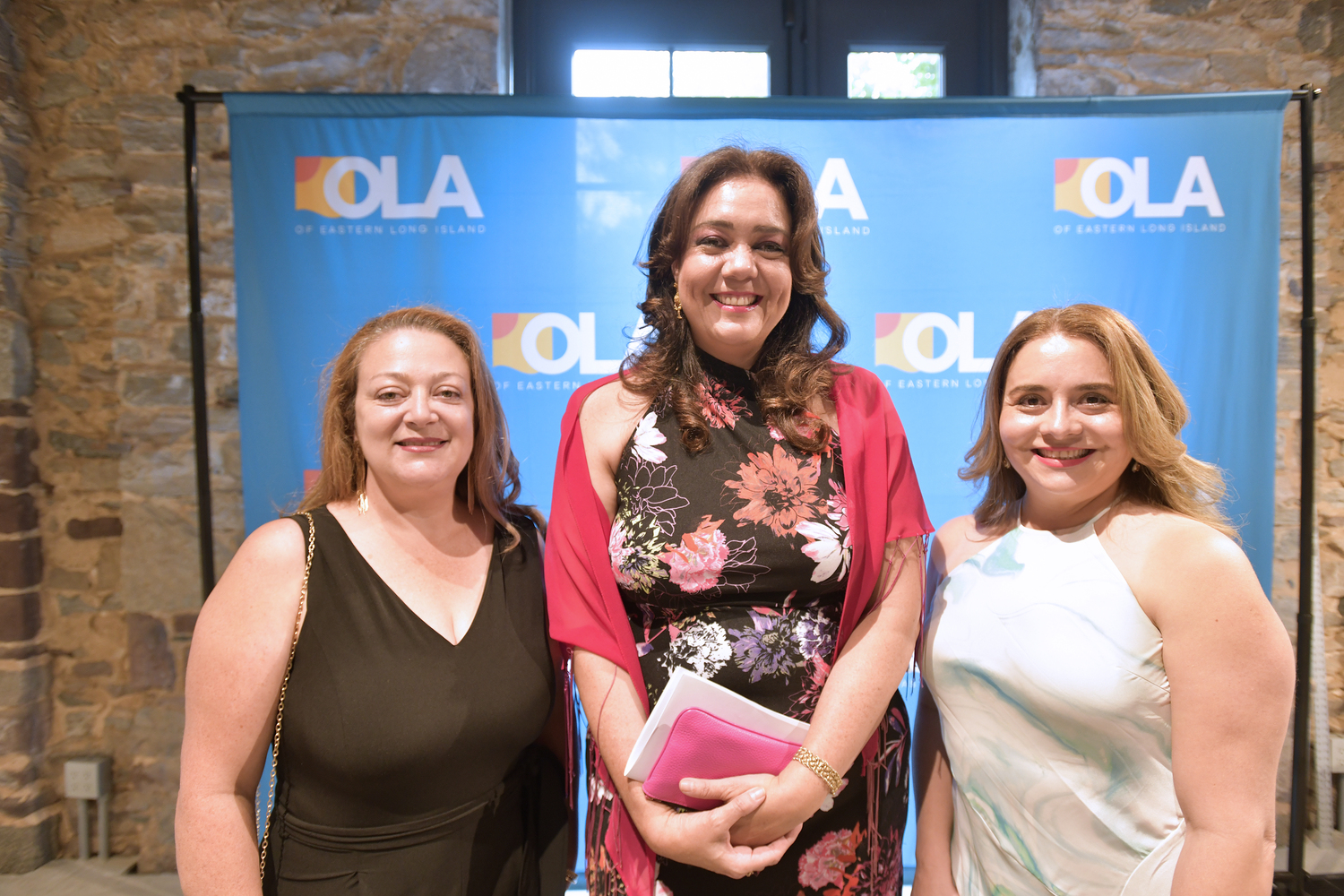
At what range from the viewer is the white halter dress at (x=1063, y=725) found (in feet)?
3.84

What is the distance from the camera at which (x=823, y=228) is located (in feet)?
9.15

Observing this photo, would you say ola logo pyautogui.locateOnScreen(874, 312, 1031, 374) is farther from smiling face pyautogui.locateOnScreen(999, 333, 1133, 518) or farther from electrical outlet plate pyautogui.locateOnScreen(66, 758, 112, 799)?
electrical outlet plate pyautogui.locateOnScreen(66, 758, 112, 799)

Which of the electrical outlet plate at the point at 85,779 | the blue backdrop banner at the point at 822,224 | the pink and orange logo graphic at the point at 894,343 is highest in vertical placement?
the blue backdrop banner at the point at 822,224

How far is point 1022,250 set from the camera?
109 inches

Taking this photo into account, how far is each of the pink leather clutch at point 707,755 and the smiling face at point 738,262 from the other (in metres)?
0.68

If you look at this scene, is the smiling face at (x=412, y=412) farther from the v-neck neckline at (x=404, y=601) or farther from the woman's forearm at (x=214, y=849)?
the woman's forearm at (x=214, y=849)

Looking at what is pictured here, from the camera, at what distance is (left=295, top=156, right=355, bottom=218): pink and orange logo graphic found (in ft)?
8.89

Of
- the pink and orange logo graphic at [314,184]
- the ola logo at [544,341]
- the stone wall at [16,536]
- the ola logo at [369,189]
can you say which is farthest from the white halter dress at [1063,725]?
the stone wall at [16,536]

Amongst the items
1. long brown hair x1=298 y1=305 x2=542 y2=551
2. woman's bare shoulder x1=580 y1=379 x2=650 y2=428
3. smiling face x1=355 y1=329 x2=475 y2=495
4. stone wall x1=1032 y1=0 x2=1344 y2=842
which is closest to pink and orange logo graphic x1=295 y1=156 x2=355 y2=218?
long brown hair x1=298 y1=305 x2=542 y2=551

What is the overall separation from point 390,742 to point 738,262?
104 cm

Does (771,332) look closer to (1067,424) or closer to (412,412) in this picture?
(1067,424)

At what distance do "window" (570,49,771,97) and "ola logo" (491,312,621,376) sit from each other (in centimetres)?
137

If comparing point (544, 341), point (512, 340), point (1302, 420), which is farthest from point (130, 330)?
point (1302, 420)

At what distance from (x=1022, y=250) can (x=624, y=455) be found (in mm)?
2076
